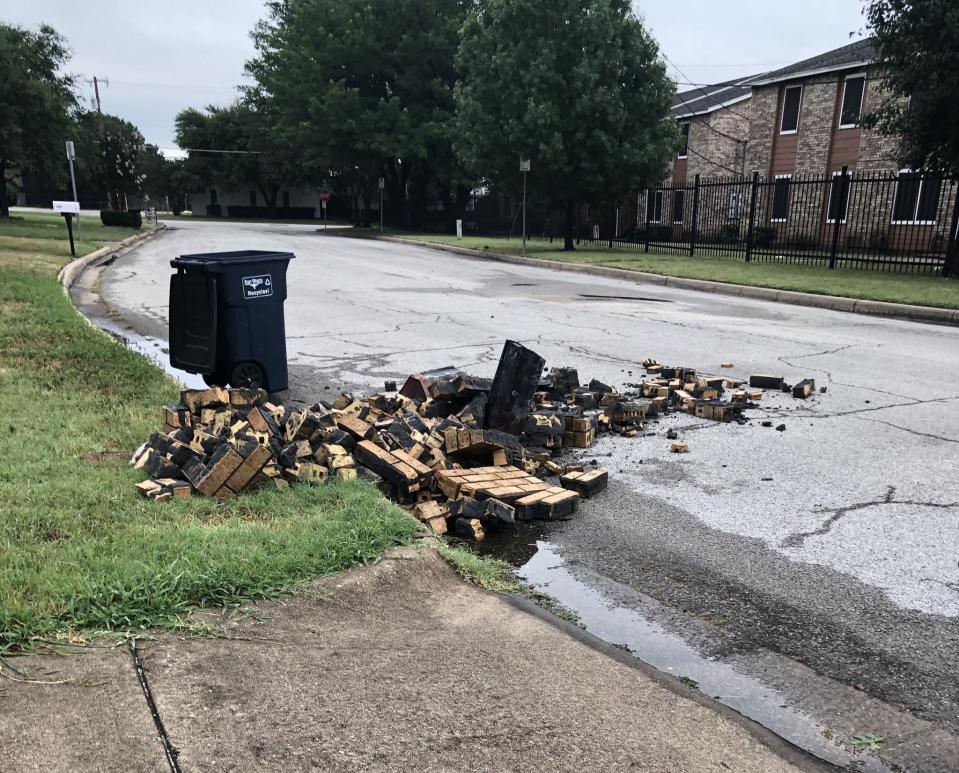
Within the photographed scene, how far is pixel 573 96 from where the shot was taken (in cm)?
2489

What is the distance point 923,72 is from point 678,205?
21.9 m

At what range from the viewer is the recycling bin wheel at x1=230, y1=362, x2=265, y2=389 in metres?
6.17

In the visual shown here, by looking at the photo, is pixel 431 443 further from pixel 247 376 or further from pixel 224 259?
pixel 224 259

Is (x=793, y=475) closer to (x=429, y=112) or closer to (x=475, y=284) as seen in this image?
(x=475, y=284)

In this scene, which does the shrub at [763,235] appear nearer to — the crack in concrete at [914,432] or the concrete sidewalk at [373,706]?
the crack in concrete at [914,432]

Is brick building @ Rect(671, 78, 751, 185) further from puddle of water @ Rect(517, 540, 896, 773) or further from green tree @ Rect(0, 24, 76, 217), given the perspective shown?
puddle of water @ Rect(517, 540, 896, 773)

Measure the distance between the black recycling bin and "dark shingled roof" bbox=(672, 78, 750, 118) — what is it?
34.4m

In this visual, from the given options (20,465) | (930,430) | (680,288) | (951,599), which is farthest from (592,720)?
(680,288)

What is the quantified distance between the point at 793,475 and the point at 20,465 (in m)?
4.46

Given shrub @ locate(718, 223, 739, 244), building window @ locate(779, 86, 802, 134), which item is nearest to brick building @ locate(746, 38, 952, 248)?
building window @ locate(779, 86, 802, 134)

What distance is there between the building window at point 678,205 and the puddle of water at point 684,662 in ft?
120

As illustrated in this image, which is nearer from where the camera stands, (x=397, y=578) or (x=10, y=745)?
(x=10, y=745)

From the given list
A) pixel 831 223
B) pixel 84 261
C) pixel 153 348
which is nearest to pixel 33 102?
pixel 84 261

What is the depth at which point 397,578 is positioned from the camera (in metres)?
3.19
